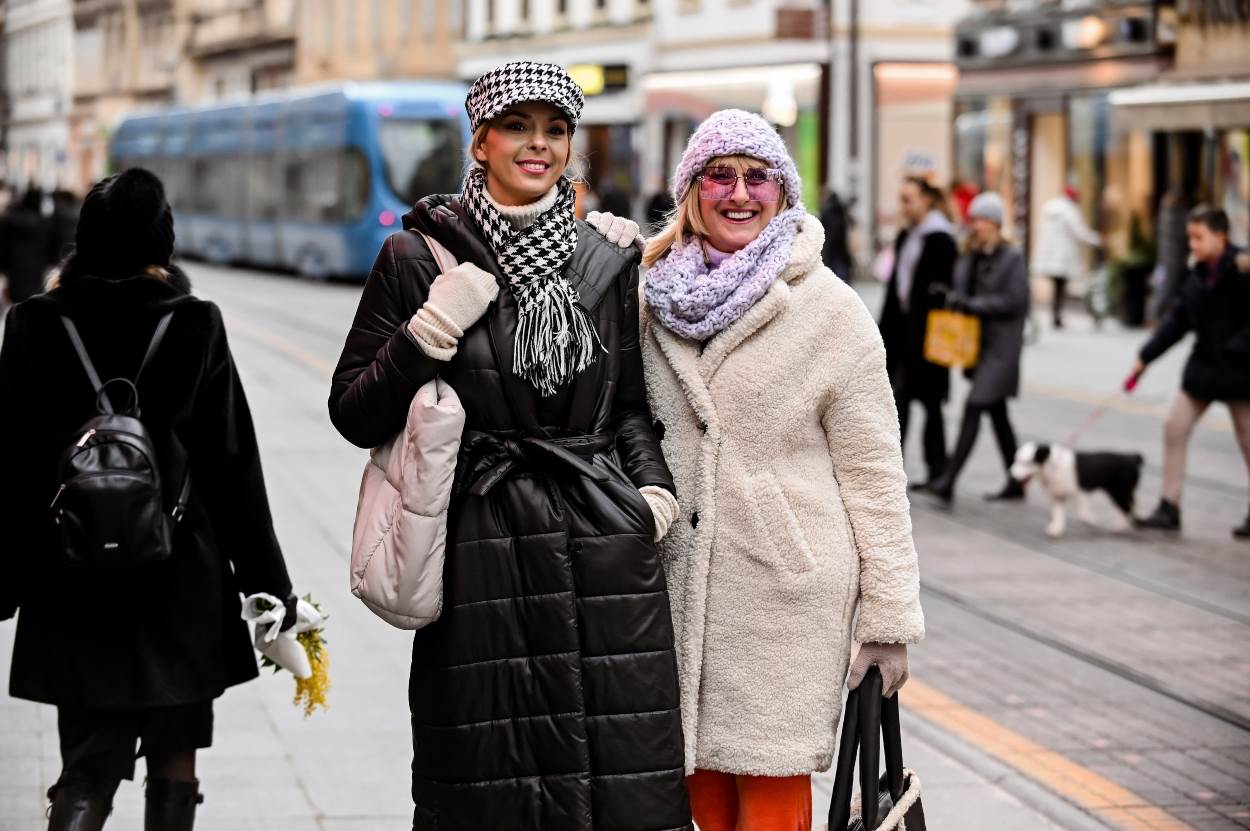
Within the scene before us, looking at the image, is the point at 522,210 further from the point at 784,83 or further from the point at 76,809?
the point at 784,83

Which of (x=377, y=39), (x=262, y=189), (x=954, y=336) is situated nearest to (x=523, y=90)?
(x=954, y=336)

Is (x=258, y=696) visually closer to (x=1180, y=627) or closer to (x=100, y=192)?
(x=100, y=192)

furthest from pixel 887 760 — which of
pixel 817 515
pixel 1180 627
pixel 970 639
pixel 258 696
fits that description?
pixel 1180 627

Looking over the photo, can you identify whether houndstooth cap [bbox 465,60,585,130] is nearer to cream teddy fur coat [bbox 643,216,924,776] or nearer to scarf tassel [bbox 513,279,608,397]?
scarf tassel [bbox 513,279,608,397]

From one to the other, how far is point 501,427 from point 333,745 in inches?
117

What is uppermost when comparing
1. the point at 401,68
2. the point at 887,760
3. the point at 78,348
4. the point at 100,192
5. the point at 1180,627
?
the point at 401,68

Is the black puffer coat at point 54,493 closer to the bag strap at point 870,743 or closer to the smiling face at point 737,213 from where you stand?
the smiling face at point 737,213

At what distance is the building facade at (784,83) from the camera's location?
38844 millimetres

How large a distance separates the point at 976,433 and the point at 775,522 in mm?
8745

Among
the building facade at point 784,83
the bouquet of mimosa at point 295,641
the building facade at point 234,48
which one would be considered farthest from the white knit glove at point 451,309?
the building facade at point 234,48

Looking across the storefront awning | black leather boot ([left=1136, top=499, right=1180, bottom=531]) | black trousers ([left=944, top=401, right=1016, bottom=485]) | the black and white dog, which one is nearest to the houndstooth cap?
the black and white dog

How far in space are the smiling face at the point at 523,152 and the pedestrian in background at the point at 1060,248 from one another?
74.1ft

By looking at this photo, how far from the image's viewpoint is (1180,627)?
8.95 metres

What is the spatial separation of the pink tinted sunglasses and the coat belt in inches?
25.2
